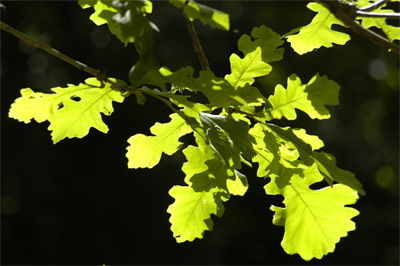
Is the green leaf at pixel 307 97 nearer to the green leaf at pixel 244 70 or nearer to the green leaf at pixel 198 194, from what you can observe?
the green leaf at pixel 244 70

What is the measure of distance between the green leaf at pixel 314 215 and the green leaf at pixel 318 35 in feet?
0.92

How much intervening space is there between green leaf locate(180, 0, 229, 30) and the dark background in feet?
16.9

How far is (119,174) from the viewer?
640 cm

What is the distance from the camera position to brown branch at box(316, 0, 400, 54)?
93 cm

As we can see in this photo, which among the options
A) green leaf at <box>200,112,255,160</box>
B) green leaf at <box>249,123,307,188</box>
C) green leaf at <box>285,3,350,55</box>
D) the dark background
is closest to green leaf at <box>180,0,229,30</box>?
green leaf at <box>200,112,255,160</box>

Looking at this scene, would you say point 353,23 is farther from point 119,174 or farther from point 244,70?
point 119,174

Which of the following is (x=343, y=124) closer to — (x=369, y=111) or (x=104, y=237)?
(x=369, y=111)

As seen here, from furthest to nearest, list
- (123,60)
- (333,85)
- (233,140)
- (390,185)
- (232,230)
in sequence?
(390,185) < (232,230) < (123,60) < (333,85) < (233,140)

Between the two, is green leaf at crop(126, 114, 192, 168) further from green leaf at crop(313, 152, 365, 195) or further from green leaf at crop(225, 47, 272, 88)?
green leaf at crop(313, 152, 365, 195)

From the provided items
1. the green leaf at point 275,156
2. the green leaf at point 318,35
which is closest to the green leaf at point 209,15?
the green leaf at point 275,156

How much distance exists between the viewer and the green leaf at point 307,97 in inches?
43.2

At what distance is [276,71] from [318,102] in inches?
212

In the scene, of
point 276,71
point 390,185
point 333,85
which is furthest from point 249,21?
point 333,85

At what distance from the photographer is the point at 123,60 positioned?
625cm
